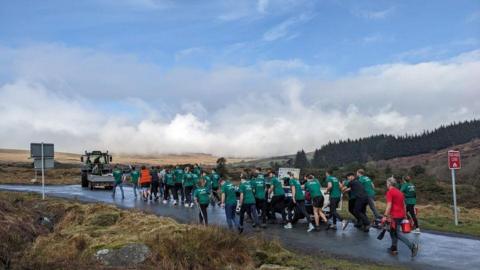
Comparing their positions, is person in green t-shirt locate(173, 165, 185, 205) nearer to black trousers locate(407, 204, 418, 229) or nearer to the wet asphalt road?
the wet asphalt road

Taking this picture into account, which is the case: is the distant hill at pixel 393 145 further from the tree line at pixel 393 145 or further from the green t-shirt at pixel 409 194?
the green t-shirt at pixel 409 194

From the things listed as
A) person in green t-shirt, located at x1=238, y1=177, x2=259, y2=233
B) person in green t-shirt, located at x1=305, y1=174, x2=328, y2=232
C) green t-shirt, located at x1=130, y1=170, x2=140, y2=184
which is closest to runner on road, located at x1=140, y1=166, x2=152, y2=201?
green t-shirt, located at x1=130, y1=170, x2=140, y2=184

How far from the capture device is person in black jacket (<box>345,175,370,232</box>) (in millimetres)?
16219

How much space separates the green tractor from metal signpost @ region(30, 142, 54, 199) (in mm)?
13136

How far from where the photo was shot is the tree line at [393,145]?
436ft

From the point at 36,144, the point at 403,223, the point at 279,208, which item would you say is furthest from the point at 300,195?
the point at 36,144

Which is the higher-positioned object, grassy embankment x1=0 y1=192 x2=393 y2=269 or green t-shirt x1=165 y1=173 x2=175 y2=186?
green t-shirt x1=165 y1=173 x2=175 y2=186

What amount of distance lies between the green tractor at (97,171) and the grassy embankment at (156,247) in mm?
21933

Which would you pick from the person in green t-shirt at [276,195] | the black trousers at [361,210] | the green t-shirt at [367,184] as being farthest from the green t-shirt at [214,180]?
the black trousers at [361,210]

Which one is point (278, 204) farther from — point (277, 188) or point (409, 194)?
point (409, 194)

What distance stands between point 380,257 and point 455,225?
7136 mm

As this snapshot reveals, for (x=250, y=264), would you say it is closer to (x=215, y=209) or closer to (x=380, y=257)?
(x=380, y=257)

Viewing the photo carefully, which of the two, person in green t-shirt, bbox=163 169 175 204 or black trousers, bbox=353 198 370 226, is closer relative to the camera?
black trousers, bbox=353 198 370 226

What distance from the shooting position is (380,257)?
12250 millimetres
